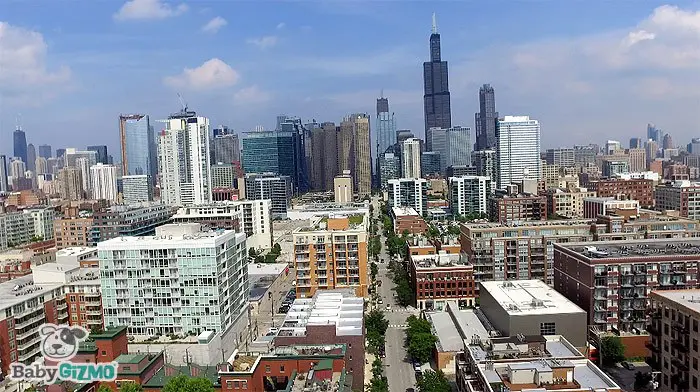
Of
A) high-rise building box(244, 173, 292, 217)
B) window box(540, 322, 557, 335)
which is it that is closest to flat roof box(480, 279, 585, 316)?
window box(540, 322, 557, 335)

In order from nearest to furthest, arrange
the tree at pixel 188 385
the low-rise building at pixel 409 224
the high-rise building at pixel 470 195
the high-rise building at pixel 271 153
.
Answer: the tree at pixel 188 385 → the low-rise building at pixel 409 224 → the high-rise building at pixel 470 195 → the high-rise building at pixel 271 153

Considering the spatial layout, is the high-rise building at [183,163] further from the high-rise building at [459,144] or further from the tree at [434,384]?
the high-rise building at [459,144]

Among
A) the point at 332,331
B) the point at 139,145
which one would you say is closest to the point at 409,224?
the point at 332,331

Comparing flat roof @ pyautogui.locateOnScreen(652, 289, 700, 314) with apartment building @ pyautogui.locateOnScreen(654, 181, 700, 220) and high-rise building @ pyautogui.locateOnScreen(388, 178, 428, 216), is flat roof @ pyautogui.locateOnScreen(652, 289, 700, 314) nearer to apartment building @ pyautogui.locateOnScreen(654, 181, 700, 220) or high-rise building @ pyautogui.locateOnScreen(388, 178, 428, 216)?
apartment building @ pyautogui.locateOnScreen(654, 181, 700, 220)

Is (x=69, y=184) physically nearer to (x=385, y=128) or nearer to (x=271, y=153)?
(x=271, y=153)

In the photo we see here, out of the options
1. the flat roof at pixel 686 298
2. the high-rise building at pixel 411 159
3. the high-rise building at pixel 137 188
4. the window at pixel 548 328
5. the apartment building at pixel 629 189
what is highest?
the high-rise building at pixel 411 159

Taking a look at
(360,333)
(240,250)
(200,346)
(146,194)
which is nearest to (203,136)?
(146,194)

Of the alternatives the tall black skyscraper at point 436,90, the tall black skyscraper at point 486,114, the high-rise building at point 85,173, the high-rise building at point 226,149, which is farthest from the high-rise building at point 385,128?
the high-rise building at point 85,173

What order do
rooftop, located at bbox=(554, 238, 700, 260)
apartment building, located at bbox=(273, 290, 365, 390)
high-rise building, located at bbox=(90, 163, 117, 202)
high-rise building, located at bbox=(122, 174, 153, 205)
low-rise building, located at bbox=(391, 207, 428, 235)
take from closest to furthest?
apartment building, located at bbox=(273, 290, 365, 390) → rooftop, located at bbox=(554, 238, 700, 260) → low-rise building, located at bbox=(391, 207, 428, 235) → high-rise building, located at bbox=(122, 174, 153, 205) → high-rise building, located at bbox=(90, 163, 117, 202)
